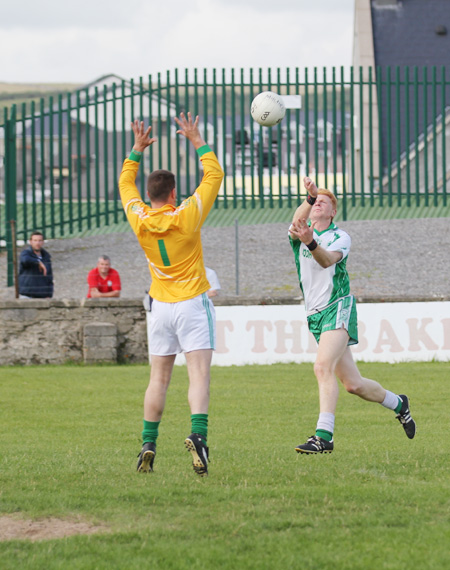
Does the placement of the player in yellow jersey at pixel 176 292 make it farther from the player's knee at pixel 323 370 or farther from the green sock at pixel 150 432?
the player's knee at pixel 323 370

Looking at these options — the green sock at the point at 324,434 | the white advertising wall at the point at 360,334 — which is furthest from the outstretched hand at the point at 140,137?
the white advertising wall at the point at 360,334

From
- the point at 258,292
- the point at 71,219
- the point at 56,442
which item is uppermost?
the point at 71,219

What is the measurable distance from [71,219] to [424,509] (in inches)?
553

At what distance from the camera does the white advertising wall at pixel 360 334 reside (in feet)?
51.9

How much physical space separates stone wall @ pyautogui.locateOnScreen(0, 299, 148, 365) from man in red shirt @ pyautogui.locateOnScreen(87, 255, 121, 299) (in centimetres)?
33

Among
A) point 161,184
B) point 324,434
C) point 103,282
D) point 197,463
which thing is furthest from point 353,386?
point 103,282

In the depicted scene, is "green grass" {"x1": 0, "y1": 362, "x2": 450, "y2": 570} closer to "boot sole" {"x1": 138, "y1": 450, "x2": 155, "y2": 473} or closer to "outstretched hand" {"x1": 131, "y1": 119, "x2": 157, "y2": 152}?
"boot sole" {"x1": 138, "y1": 450, "x2": 155, "y2": 473}

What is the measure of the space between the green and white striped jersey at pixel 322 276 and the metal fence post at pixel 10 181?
1127cm

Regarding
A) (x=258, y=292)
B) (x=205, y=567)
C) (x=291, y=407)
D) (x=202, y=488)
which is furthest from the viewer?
(x=258, y=292)

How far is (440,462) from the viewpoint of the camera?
7.10 metres

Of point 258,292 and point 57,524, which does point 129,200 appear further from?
point 258,292

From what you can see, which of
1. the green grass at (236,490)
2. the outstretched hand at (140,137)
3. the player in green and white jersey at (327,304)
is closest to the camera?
the green grass at (236,490)

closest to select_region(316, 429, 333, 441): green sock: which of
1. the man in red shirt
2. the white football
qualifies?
the white football

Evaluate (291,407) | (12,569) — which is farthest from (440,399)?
(12,569)
